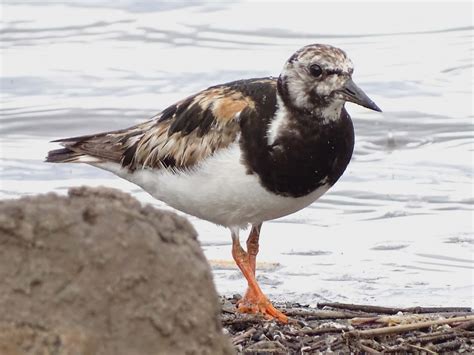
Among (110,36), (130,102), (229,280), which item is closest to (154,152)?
(229,280)

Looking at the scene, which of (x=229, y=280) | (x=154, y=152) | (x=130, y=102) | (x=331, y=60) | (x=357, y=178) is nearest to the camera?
(x=331, y=60)

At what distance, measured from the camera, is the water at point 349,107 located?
6156 millimetres

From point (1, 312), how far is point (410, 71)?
7.60 metres

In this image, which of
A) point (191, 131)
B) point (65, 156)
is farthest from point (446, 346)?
point (65, 156)

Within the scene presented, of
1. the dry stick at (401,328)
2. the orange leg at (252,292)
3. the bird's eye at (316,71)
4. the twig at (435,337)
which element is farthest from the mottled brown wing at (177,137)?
the twig at (435,337)

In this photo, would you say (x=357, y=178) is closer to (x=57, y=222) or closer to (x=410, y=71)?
(x=410, y=71)

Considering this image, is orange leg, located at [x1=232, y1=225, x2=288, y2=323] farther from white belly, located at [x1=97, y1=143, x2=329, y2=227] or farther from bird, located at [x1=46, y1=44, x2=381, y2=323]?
white belly, located at [x1=97, y1=143, x2=329, y2=227]

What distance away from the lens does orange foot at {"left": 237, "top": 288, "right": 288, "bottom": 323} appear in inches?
186

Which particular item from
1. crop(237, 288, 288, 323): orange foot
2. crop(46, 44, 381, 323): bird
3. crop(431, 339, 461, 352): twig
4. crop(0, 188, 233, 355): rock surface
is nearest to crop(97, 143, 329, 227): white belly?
crop(46, 44, 381, 323): bird

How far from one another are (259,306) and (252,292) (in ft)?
0.43

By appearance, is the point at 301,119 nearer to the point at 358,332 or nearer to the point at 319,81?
the point at 319,81

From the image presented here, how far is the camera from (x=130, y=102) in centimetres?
945

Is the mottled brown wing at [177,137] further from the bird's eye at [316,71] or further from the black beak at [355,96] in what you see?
the black beak at [355,96]

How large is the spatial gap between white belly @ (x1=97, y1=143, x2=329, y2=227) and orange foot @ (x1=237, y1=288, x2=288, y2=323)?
30 centimetres
